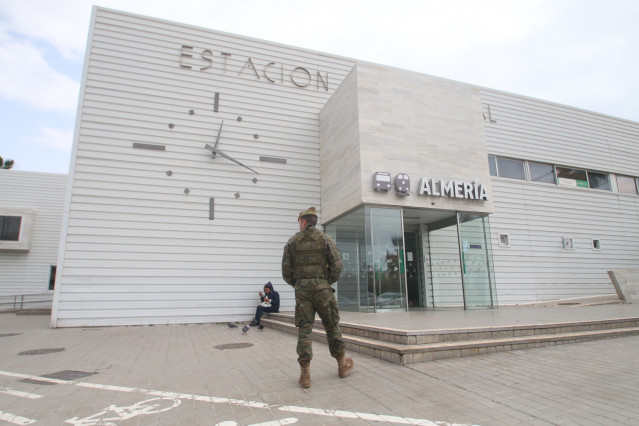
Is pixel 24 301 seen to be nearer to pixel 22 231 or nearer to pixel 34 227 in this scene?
pixel 22 231

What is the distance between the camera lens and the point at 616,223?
15.2 metres

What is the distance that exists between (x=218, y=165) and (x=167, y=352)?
5982 millimetres

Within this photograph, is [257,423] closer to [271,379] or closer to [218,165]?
[271,379]

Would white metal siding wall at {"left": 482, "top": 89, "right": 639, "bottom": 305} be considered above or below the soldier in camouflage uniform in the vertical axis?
above

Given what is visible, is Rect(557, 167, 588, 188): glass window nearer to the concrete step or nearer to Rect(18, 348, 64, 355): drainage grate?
the concrete step

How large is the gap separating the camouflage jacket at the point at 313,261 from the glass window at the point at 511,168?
11.6 m

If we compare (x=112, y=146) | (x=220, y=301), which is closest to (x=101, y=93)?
(x=112, y=146)

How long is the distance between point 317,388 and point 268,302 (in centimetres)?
607

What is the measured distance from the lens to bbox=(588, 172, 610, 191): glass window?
1536 cm

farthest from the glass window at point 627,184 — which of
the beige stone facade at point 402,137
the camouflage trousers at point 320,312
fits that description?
the camouflage trousers at point 320,312

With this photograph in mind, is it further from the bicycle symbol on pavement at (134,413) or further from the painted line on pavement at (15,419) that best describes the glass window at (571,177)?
the painted line on pavement at (15,419)

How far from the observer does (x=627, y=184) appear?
1619 cm

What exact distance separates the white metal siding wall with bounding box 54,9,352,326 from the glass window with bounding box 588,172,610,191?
476 inches

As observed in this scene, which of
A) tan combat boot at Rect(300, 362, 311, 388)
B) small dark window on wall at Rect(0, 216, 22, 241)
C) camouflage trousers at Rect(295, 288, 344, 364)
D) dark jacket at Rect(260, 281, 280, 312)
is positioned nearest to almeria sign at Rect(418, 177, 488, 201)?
dark jacket at Rect(260, 281, 280, 312)
